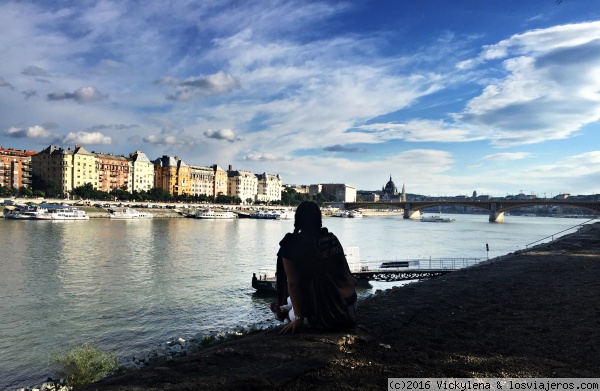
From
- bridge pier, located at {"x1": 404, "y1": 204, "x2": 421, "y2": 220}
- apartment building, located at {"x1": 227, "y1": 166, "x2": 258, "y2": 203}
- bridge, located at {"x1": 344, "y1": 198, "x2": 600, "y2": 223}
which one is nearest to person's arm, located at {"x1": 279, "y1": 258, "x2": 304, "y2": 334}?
bridge, located at {"x1": 344, "y1": 198, "x2": 600, "y2": 223}

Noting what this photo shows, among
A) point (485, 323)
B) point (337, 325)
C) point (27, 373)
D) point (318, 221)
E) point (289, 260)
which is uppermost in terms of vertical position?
point (318, 221)

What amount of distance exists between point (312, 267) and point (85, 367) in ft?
21.9

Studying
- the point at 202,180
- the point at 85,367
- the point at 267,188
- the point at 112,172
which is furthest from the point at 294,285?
the point at 267,188

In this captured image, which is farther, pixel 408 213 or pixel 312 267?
pixel 408 213

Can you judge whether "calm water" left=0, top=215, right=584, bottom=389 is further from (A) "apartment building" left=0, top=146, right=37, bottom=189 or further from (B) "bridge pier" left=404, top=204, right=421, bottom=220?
(B) "bridge pier" left=404, top=204, right=421, bottom=220

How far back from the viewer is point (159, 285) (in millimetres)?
20969

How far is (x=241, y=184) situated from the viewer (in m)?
164

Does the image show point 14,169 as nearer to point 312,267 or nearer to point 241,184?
point 241,184

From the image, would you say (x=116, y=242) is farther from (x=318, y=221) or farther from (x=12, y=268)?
(x=318, y=221)

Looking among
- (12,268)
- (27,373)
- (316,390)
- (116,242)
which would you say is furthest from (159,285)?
(116,242)

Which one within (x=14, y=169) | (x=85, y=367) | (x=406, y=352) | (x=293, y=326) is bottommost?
(x=85, y=367)

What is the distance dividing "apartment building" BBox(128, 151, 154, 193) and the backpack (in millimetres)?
128408

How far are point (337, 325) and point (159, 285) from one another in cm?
1694

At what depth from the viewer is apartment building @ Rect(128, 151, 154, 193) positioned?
420ft
